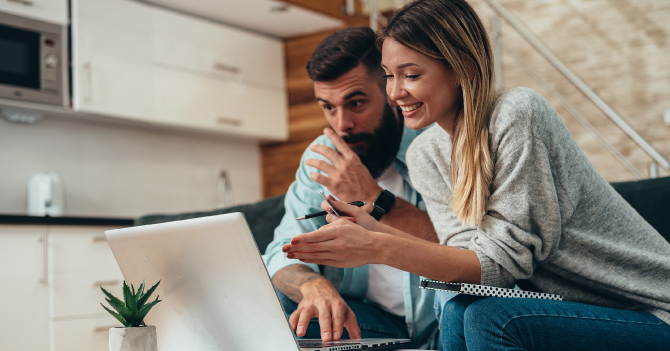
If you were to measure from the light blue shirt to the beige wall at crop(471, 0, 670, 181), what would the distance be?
286 centimetres

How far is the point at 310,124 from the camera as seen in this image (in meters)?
4.13

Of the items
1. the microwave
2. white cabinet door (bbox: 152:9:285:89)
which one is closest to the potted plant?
the microwave

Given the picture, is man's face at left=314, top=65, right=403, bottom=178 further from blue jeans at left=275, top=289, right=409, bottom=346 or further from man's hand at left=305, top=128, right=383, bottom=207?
blue jeans at left=275, top=289, right=409, bottom=346

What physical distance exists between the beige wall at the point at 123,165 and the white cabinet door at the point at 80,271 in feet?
1.88

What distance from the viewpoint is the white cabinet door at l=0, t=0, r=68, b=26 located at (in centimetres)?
296

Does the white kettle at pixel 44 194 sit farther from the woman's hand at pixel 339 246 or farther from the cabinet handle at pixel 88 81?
the woman's hand at pixel 339 246

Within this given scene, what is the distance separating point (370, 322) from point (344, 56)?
30.4 inches

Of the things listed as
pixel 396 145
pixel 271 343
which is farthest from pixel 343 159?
pixel 271 343

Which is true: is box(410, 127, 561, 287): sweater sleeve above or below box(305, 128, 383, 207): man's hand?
below

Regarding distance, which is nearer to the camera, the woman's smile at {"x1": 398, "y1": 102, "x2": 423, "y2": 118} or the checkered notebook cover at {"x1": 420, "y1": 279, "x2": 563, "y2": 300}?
the checkered notebook cover at {"x1": 420, "y1": 279, "x2": 563, "y2": 300}

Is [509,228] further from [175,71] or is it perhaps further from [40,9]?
[175,71]

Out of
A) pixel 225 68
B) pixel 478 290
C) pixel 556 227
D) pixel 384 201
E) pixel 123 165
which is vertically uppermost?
pixel 225 68

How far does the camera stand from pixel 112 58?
3.32m

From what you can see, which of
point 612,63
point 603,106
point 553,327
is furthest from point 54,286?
point 612,63
